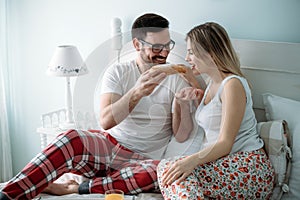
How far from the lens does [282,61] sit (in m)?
2.33

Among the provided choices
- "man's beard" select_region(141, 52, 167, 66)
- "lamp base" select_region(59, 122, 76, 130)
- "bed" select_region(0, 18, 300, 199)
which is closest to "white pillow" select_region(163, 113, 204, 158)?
"bed" select_region(0, 18, 300, 199)

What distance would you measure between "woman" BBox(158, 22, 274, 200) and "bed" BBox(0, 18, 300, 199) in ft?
0.35

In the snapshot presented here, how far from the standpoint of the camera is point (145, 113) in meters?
2.17

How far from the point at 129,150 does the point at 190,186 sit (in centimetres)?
49

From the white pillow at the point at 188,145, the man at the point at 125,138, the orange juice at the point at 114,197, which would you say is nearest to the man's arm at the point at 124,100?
the man at the point at 125,138

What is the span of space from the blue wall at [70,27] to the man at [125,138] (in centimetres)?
49

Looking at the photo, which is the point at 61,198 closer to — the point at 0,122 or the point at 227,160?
the point at 227,160

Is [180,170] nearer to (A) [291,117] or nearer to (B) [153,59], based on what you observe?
(B) [153,59]

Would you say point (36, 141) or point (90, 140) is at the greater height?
point (90, 140)

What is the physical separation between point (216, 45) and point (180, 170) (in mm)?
579

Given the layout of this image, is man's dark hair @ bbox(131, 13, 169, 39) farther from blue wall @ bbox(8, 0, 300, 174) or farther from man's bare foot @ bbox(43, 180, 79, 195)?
man's bare foot @ bbox(43, 180, 79, 195)

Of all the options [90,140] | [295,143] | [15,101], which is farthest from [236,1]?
[15,101]

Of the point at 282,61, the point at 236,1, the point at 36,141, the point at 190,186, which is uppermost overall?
the point at 236,1

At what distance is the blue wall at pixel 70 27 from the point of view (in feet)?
7.89
